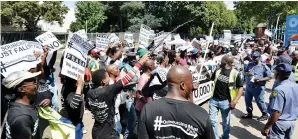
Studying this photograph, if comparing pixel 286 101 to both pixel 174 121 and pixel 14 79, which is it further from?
pixel 14 79

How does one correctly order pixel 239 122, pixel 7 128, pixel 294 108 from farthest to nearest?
pixel 239 122, pixel 294 108, pixel 7 128

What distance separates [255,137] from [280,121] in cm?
245

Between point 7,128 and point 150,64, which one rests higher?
point 150,64

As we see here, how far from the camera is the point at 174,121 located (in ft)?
9.14

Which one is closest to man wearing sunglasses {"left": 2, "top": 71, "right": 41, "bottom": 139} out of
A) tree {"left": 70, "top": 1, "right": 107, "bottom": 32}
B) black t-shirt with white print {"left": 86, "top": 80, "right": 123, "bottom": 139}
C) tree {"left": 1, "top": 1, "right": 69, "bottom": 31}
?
black t-shirt with white print {"left": 86, "top": 80, "right": 123, "bottom": 139}

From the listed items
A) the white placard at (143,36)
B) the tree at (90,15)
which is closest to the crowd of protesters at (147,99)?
the white placard at (143,36)

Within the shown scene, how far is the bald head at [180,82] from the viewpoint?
2.87 m

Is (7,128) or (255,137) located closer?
(7,128)

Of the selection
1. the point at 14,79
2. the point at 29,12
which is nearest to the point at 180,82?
the point at 14,79

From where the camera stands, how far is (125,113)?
638cm

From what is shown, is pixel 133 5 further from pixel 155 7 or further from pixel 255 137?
pixel 255 137

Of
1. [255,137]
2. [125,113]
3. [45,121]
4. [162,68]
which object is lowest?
[255,137]

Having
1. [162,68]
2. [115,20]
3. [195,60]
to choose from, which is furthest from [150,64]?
[115,20]

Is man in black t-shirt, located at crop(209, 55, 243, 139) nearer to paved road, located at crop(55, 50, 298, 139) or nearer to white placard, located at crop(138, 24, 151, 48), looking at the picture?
paved road, located at crop(55, 50, 298, 139)
